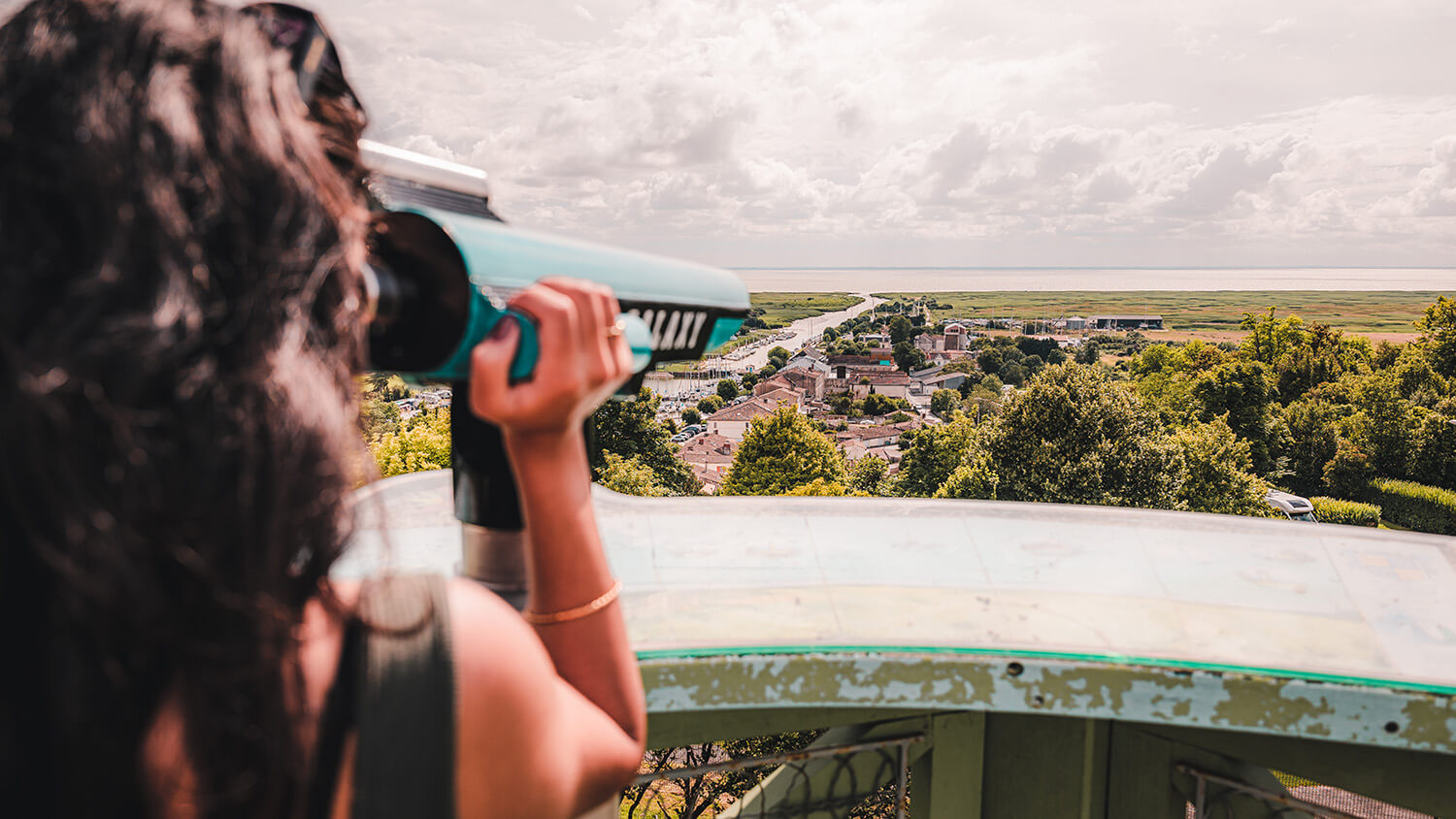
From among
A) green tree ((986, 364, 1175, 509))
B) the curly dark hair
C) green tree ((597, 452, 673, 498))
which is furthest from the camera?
green tree ((597, 452, 673, 498))

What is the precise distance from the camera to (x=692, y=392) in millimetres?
79625

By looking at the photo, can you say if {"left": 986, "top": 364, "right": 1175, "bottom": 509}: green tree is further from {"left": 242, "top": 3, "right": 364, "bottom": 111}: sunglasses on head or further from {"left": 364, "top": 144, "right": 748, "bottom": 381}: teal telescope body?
{"left": 242, "top": 3, "right": 364, "bottom": 111}: sunglasses on head

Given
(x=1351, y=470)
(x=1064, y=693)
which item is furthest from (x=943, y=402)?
(x=1064, y=693)

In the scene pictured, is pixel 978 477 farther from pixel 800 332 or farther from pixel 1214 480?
pixel 800 332

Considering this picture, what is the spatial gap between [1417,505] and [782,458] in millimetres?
19269

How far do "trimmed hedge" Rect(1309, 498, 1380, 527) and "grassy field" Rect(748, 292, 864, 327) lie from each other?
91756 millimetres

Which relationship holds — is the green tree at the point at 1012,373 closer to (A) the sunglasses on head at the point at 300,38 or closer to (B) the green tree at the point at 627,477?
(B) the green tree at the point at 627,477

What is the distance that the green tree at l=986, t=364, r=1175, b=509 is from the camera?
18.7 m

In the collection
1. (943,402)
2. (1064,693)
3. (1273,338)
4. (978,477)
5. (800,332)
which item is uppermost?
(1064,693)

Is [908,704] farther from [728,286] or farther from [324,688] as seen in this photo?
[324,688]

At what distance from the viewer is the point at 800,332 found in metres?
121

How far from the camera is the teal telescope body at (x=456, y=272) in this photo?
80 cm

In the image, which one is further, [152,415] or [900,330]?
[900,330]

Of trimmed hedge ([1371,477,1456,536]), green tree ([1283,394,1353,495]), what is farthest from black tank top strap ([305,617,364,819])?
green tree ([1283,394,1353,495])
